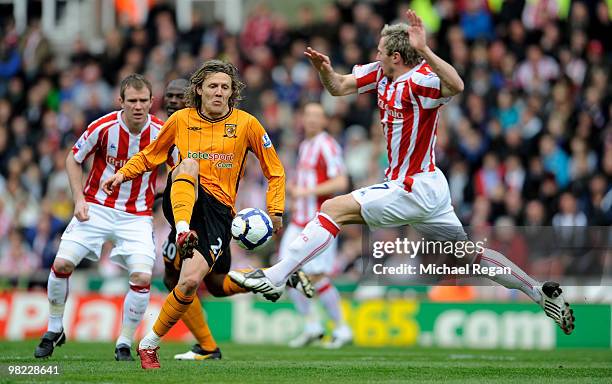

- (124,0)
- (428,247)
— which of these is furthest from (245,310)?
(124,0)

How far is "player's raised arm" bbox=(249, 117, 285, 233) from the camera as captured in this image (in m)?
10.2

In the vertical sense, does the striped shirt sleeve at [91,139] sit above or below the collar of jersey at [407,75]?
below

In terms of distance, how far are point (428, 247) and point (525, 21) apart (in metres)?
10.1

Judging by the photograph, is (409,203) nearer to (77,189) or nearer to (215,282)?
(215,282)

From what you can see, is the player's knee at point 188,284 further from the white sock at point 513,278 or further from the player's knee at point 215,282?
the white sock at point 513,278

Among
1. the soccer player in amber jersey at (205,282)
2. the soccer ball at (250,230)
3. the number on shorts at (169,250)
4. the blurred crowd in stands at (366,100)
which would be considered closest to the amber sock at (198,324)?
the soccer player in amber jersey at (205,282)

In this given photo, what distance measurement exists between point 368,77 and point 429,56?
49.4 inches

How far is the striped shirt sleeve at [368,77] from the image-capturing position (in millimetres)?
10484

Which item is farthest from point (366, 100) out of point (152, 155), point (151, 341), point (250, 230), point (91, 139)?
point (151, 341)

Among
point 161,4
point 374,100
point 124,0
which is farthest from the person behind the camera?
point 124,0

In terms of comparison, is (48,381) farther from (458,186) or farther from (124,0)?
(124,0)

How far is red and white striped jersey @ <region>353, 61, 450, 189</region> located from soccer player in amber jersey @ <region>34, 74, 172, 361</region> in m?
2.33

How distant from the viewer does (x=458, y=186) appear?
1886 centimetres

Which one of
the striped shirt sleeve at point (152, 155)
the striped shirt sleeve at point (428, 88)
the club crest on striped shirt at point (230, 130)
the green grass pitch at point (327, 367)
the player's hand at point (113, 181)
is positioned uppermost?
the striped shirt sleeve at point (428, 88)
